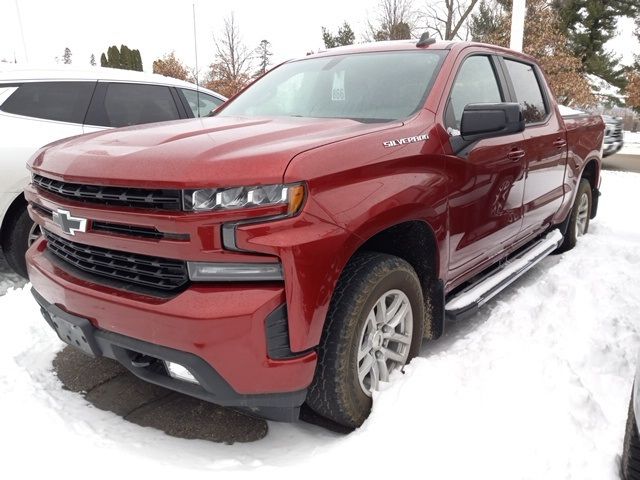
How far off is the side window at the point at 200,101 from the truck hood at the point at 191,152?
3118 mm

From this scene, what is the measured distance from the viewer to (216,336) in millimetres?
1954

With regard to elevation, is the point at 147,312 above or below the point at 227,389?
above

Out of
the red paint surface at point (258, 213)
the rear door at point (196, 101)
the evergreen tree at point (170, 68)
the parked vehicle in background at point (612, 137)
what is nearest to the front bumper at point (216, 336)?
the red paint surface at point (258, 213)

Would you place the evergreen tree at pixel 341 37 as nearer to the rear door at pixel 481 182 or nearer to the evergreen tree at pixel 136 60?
the evergreen tree at pixel 136 60

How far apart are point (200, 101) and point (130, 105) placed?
893 millimetres

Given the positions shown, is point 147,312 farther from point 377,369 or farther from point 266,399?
point 377,369

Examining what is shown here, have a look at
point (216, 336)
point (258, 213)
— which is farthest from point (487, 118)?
point (216, 336)

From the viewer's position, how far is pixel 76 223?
7.54 ft

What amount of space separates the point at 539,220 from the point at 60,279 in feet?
11.2

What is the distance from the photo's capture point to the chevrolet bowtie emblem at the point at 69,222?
89.6 inches

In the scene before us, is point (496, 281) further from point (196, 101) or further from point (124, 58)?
point (124, 58)

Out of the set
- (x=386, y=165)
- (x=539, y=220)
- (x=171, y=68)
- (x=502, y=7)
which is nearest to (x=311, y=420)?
(x=386, y=165)

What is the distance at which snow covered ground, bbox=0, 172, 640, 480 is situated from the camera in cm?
217

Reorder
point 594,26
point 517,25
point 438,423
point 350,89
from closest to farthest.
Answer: point 438,423, point 350,89, point 517,25, point 594,26
